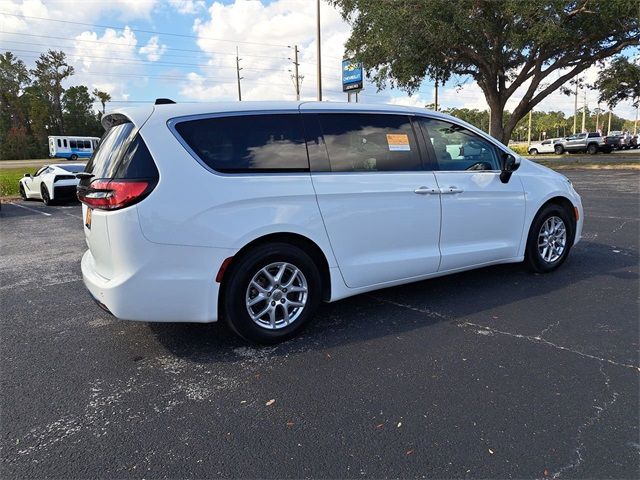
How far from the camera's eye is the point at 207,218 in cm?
325

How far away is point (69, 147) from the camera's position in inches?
2100

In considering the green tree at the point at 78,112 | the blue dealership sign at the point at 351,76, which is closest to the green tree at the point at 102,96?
the green tree at the point at 78,112

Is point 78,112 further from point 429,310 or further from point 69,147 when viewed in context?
point 429,310

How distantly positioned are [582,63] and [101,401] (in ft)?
94.0

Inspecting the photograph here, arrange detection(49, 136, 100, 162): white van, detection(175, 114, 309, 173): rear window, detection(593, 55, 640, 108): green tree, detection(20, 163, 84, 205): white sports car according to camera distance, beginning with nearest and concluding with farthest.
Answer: detection(175, 114, 309, 173): rear window, detection(20, 163, 84, 205): white sports car, detection(593, 55, 640, 108): green tree, detection(49, 136, 100, 162): white van

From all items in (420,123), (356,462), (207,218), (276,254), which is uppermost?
(420,123)

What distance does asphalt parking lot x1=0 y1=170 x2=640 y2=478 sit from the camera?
2326 mm

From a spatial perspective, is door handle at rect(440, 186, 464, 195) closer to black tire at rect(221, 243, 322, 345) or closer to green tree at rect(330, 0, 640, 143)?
black tire at rect(221, 243, 322, 345)

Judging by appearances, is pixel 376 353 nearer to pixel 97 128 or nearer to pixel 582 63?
pixel 582 63

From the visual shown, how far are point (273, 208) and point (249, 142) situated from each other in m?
0.53

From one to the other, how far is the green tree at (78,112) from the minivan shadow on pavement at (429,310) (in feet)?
266

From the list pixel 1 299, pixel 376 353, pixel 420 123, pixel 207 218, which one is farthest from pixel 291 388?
pixel 1 299

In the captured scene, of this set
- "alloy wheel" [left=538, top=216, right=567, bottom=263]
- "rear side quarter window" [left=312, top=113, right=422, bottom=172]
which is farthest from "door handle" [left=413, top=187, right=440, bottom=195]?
"alloy wheel" [left=538, top=216, right=567, bottom=263]

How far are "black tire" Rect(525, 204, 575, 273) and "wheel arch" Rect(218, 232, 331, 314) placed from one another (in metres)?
2.54
